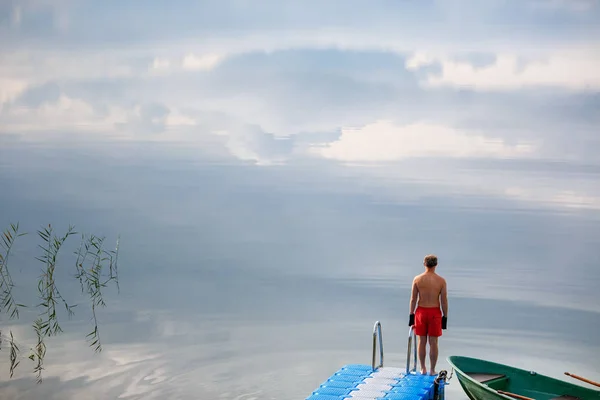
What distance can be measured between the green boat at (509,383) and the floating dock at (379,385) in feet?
4.34

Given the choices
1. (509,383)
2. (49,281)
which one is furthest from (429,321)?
(49,281)

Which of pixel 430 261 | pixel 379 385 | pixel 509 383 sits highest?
pixel 430 261

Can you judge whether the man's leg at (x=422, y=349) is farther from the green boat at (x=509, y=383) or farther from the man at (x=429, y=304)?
the green boat at (x=509, y=383)

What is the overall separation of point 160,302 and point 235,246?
2254 cm

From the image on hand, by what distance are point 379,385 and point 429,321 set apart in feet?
3.13

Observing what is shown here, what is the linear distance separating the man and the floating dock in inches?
13.6

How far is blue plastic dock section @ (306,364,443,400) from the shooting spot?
10.4 meters

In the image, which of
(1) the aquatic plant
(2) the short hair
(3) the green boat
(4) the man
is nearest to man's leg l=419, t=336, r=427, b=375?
(4) the man

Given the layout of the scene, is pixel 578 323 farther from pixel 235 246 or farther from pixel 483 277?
pixel 235 246

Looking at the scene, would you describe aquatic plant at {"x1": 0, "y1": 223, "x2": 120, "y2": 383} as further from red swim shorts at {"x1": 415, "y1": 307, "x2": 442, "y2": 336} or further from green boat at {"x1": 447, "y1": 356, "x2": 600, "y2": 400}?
green boat at {"x1": 447, "y1": 356, "x2": 600, "y2": 400}

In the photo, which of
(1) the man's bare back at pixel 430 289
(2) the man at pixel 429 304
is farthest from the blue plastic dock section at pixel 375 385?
(1) the man's bare back at pixel 430 289

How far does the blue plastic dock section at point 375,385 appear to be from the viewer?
1035 centimetres

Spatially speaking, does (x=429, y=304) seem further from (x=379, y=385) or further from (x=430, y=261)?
(x=379, y=385)

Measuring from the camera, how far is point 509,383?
1305 cm
